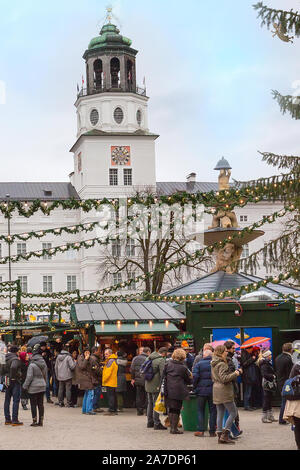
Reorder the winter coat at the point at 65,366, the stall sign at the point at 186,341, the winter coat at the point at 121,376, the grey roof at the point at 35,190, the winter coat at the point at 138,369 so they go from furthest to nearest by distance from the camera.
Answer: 1. the grey roof at the point at 35,190
2. the winter coat at the point at 65,366
3. the stall sign at the point at 186,341
4. the winter coat at the point at 121,376
5. the winter coat at the point at 138,369

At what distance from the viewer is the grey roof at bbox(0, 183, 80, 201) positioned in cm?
10550

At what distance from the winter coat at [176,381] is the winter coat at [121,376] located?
4598 mm

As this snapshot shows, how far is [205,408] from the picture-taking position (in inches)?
637

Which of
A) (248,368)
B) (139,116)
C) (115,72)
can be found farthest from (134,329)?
(139,116)

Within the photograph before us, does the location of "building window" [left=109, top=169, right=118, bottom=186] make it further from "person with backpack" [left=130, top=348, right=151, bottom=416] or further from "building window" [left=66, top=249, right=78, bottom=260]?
"person with backpack" [left=130, top=348, right=151, bottom=416]

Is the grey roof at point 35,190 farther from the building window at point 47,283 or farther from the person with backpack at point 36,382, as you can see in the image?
the person with backpack at point 36,382

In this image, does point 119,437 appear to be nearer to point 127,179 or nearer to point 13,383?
point 13,383

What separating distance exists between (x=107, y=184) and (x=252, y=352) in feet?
259

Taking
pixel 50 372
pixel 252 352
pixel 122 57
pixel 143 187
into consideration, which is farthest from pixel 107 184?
→ pixel 252 352

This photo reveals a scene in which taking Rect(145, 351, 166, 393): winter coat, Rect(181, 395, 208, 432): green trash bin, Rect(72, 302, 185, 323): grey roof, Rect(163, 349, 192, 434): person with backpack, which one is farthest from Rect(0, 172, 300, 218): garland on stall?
Rect(181, 395, 208, 432): green trash bin

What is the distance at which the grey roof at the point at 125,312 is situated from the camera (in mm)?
21609

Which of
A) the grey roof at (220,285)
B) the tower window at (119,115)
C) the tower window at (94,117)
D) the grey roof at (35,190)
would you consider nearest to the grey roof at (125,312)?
the grey roof at (220,285)

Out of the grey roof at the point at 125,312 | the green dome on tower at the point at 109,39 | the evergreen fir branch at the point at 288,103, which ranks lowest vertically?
Result: the grey roof at the point at 125,312
